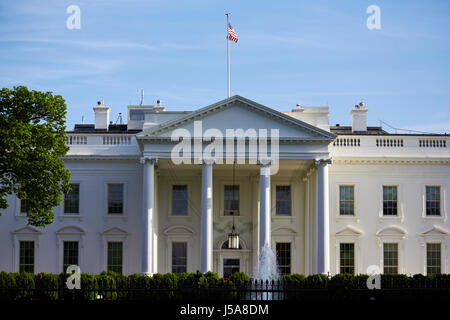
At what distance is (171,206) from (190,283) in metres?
10.4

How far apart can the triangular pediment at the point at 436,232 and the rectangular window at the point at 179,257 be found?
14138mm

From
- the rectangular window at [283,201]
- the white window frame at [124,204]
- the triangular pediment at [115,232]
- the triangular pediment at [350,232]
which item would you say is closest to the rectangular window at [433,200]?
the triangular pediment at [350,232]

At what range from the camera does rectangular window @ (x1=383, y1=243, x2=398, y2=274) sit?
42469 millimetres

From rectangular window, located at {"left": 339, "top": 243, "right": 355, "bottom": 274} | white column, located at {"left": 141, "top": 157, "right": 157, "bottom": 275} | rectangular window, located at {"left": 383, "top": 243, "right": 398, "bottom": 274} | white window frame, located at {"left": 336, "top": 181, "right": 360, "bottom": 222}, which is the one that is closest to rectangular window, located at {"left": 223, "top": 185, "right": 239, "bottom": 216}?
white window frame, located at {"left": 336, "top": 181, "right": 360, "bottom": 222}

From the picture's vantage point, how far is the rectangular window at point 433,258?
42438mm

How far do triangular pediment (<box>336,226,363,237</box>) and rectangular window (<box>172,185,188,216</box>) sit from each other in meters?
9.30

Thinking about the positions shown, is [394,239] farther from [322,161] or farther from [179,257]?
[179,257]

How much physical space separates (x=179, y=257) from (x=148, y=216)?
5.89m

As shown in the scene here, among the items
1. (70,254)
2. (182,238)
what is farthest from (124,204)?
(70,254)

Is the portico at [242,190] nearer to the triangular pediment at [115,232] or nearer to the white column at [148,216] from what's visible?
the white column at [148,216]
